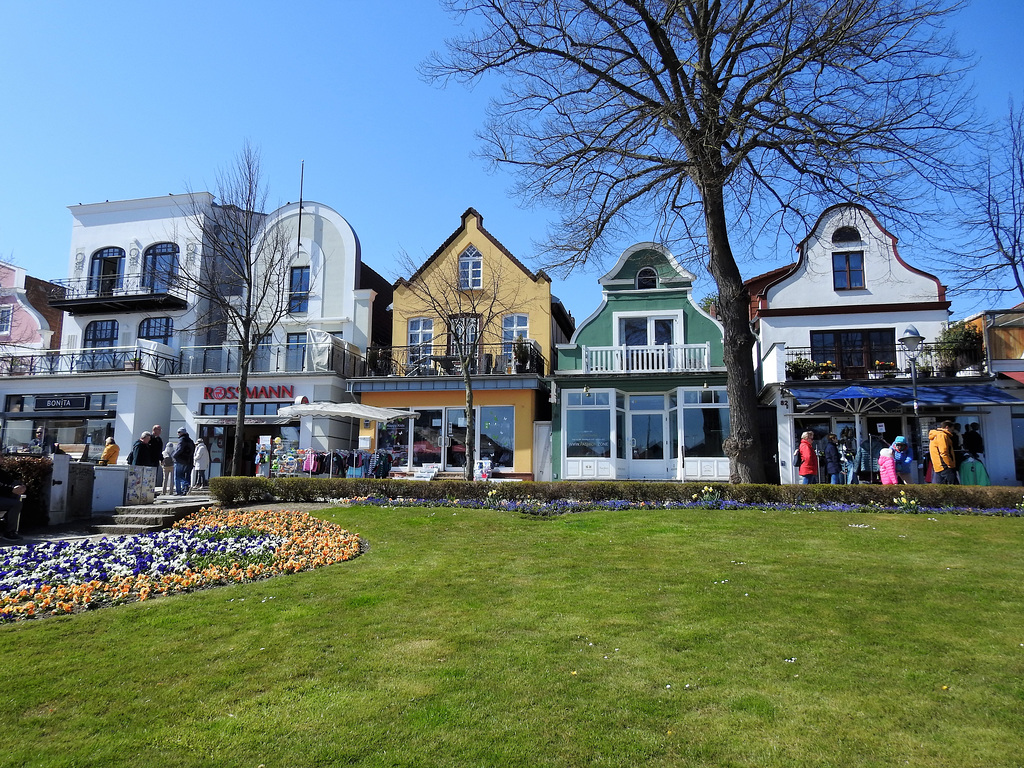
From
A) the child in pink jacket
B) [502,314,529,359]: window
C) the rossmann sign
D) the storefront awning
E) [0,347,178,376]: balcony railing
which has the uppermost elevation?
[502,314,529,359]: window

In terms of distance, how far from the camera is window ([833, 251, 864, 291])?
79.0 ft

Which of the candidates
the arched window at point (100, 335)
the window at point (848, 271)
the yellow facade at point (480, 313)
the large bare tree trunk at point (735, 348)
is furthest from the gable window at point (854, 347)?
the arched window at point (100, 335)

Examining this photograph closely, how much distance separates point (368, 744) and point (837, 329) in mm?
23482

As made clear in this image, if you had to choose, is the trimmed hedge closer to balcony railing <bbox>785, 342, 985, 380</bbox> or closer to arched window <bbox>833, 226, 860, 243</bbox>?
balcony railing <bbox>785, 342, 985, 380</bbox>

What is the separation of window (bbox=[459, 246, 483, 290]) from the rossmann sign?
26.0 ft

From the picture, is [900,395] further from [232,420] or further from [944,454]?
[232,420]

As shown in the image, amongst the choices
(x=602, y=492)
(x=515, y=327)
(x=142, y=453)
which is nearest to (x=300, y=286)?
(x=515, y=327)

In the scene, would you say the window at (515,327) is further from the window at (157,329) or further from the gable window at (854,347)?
the window at (157,329)

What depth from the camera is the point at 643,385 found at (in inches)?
936

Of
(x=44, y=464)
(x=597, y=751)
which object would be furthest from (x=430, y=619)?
(x=44, y=464)

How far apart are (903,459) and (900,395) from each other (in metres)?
2.55

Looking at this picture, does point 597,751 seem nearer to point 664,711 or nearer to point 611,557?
point 664,711

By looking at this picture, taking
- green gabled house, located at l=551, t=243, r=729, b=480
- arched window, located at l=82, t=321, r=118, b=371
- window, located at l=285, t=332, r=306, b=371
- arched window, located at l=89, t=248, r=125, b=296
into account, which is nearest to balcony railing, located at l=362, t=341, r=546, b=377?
green gabled house, located at l=551, t=243, r=729, b=480

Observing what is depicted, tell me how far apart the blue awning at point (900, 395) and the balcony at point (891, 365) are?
51 cm
